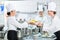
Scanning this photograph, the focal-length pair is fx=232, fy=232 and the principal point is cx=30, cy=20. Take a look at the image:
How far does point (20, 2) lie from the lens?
2576 millimetres

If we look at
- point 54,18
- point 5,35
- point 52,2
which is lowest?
point 5,35

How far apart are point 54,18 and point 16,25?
1.39ft

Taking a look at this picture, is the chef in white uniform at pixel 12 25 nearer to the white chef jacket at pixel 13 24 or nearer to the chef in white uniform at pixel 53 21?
the white chef jacket at pixel 13 24

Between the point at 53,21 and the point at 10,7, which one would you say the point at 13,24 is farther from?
the point at 53,21

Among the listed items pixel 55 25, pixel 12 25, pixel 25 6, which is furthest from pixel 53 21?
pixel 12 25

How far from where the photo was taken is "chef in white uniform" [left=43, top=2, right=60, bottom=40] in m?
2.52

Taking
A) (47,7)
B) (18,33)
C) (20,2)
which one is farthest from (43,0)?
(18,33)

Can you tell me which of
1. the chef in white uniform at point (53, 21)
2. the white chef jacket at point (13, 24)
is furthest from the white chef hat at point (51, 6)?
the white chef jacket at point (13, 24)

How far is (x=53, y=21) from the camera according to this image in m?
2.52

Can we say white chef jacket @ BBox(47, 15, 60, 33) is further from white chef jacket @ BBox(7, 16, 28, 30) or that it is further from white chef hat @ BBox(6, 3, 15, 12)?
white chef hat @ BBox(6, 3, 15, 12)

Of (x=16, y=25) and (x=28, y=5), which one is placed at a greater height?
(x=28, y=5)

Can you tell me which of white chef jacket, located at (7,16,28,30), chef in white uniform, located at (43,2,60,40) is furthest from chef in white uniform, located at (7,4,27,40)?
chef in white uniform, located at (43,2,60,40)

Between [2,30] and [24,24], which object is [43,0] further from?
[2,30]

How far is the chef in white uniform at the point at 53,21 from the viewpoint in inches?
99.0
